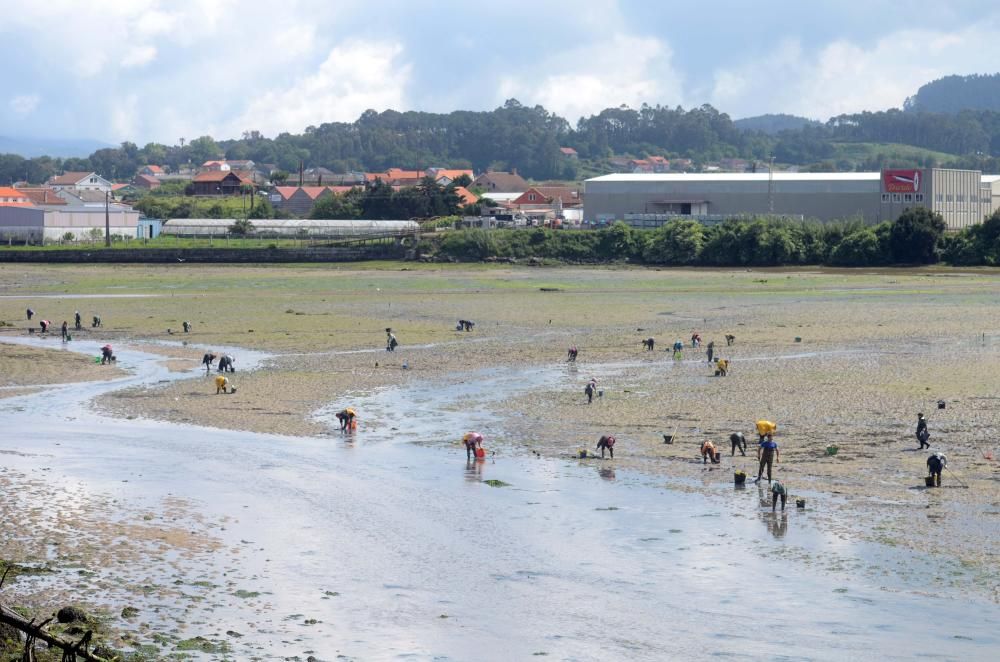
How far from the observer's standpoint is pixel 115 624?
51.8ft

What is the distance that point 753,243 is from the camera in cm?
8938

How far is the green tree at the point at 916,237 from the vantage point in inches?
3292

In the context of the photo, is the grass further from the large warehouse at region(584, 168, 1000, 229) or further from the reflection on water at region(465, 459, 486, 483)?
the reflection on water at region(465, 459, 486, 483)

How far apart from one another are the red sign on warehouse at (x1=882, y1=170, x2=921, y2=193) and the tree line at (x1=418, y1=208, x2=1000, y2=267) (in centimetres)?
701

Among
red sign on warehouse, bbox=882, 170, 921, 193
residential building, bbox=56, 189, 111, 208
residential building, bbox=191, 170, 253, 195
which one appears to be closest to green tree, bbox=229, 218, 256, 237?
residential building, bbox=56, 189, 111, 208

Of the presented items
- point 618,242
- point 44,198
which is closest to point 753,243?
point 618,242

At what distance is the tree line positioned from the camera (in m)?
83.9

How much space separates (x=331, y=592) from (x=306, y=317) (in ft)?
126

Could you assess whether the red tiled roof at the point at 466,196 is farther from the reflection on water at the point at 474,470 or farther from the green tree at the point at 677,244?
the reflection on water at the point at 474,470

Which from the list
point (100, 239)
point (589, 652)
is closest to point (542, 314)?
point (589, 652)

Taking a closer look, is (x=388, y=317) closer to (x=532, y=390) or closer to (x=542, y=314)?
(x=542, y=314)

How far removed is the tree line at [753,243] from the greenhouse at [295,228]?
528 inches

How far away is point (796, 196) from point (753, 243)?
50.9ft

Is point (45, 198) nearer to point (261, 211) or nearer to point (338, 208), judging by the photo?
point (261, 211)
